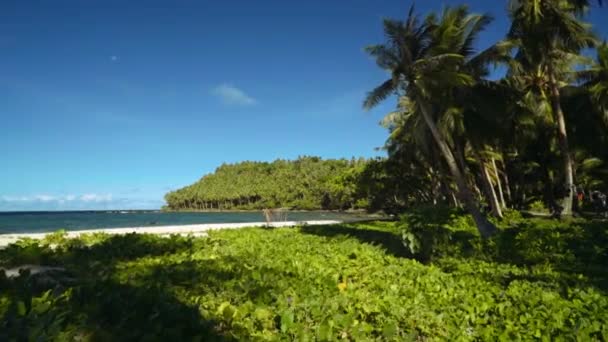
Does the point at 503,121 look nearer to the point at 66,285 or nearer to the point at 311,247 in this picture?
the point at 311,247

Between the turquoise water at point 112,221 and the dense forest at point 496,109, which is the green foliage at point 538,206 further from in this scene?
the turquoise water at point 112,221

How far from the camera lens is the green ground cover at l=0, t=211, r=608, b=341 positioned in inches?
159

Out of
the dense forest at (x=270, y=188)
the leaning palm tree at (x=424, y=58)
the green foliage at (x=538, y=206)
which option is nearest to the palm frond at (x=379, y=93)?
the leaning palm tree at (x=424, y=58)

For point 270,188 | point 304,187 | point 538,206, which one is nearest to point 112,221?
point 304,187

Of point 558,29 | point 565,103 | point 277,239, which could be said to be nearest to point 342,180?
point 565,103

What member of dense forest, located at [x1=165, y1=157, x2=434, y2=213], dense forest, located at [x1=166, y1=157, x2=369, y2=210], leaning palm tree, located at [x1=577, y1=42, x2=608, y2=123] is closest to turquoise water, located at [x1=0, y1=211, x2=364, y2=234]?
dense forest, located at [x1=165, y1=157, x2=434, y2=213]

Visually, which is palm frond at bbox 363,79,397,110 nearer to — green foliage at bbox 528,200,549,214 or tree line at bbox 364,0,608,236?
tree line at bbox 364,0,608,236

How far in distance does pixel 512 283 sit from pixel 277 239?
823 cm

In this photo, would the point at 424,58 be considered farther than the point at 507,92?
No

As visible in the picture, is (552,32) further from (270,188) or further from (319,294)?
(270,188)

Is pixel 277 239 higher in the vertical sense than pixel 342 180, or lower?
lower

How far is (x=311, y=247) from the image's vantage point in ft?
37.7

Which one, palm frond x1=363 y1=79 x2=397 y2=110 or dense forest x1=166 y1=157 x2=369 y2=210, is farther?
dense forest x1=166 y1=157 x2=369 y2=210

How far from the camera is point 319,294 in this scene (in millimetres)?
5750
